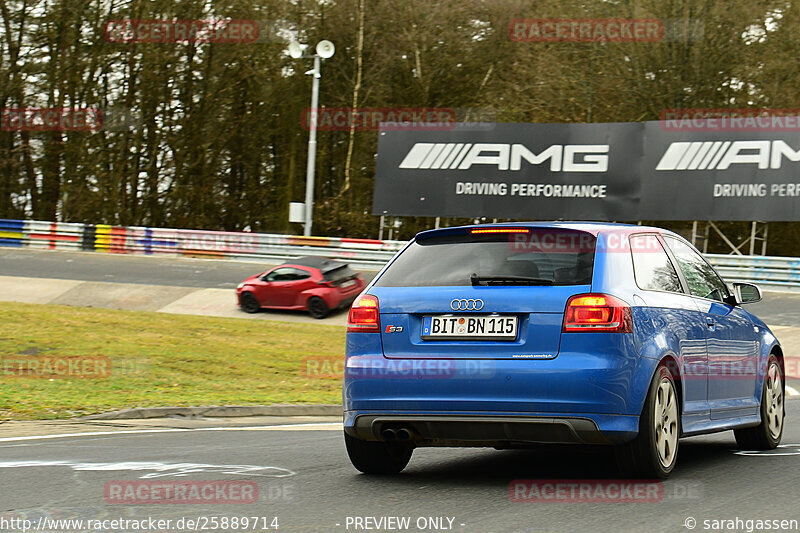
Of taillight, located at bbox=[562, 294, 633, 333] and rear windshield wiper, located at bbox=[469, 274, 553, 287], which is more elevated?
rear windshield wiper, located at bbox=[469, 274, 553, 287]

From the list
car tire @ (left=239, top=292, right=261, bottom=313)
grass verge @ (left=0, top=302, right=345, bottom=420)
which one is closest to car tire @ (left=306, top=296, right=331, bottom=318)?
car tire @ (left=239, top=292, right=261, bottom=313)

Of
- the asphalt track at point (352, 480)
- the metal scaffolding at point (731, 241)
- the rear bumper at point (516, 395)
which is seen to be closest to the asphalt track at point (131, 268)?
the metal scaffolding at point (731, 241)

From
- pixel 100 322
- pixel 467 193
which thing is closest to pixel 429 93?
pixel 467 193

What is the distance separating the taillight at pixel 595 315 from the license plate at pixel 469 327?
0.33m

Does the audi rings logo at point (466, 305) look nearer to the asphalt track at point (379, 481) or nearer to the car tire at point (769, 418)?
the asphalt track at point (379, 481)

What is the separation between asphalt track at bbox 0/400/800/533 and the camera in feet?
18.1

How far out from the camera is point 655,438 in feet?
21.1

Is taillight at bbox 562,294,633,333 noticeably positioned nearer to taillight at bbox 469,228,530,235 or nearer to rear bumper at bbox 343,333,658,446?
rear bumper at bbox 343,333,658,446

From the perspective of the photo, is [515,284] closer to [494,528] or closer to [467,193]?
[494,528]

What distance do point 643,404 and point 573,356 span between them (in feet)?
1.71

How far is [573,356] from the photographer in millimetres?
6215

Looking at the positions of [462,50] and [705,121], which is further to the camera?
[462,50]

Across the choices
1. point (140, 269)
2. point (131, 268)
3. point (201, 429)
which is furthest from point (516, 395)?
point (131, 268)

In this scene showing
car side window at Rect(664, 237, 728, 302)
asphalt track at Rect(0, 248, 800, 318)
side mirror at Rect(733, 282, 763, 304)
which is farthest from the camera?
asphalt track at Rect(0, 248, 800, 318)
